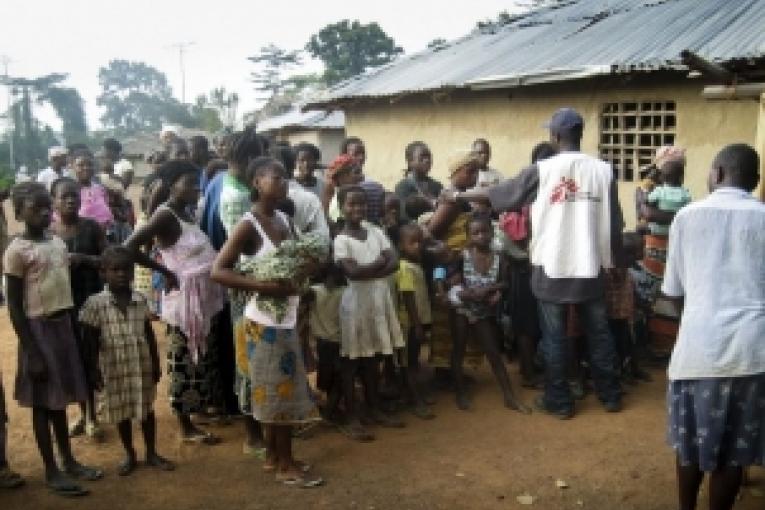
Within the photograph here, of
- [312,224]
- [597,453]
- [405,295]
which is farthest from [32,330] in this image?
[597,453]

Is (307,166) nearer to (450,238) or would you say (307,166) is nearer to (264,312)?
(450,238)

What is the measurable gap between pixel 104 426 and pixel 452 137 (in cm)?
659

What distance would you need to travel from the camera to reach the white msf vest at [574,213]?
472 cm

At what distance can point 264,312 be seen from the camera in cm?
380

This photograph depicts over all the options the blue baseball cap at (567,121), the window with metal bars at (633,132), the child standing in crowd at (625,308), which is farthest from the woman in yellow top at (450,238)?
the window with metal bars at (633,132)

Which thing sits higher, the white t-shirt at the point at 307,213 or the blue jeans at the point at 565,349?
the white t-shirt at the point at 307,213

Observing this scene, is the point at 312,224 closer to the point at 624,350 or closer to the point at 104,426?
Result: the point at 104,426

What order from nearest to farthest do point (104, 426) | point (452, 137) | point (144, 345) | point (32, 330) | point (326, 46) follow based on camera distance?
1. point (32, 330)
2. point (144, 345)
3. point (104, 426)
4. point (452, 137)
5. point (326, 46)

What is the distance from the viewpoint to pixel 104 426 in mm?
4984

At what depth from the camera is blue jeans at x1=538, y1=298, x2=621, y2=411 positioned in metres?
4.98

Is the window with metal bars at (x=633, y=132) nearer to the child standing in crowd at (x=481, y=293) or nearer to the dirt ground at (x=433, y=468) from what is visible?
the child standing in crowd at (x=481, y=293)

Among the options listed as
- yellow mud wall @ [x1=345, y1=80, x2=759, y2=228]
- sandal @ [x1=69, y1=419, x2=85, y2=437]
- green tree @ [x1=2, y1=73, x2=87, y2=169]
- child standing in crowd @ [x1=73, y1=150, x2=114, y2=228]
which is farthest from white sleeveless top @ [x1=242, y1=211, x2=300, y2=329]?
green tree @ [x1=2, y1=73, x2=87, y2=169]

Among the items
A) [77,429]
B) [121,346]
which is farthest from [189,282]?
[77,429]

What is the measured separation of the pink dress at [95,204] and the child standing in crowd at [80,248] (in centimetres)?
222
